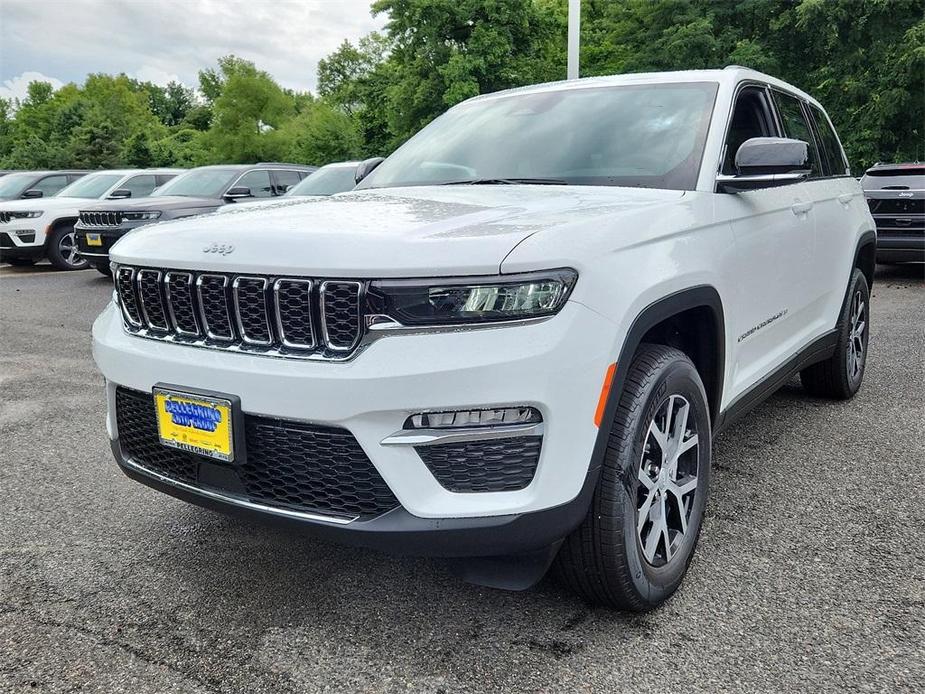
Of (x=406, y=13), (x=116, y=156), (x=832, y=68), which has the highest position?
(x=406, y=13)

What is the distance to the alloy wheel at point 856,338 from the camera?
4773 millimetres

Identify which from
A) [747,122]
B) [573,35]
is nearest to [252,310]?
[747,122]

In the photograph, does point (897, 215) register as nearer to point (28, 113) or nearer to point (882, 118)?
point (882, 118)

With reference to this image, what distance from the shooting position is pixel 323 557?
291 centimetres

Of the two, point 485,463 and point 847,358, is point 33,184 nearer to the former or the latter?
point 847,358

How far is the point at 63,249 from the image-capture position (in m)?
13.3

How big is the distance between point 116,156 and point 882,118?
4586 centimetres

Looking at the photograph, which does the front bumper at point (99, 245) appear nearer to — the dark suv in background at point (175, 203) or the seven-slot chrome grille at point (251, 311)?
the dark suv in background at point (175, 203)

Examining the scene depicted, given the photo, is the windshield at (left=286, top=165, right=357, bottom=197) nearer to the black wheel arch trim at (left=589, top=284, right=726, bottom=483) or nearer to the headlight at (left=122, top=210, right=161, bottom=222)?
the headlight at (left=122, top=210, right=161, bottom=222)

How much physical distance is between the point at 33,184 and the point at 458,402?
15.9m

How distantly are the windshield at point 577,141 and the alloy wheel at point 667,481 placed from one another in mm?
869

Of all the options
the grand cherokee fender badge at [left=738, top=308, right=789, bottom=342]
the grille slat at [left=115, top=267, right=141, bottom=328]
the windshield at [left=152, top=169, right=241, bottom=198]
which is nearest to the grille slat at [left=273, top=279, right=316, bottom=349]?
the grille slat at [left=115, top=267, right=141, bottom=328]

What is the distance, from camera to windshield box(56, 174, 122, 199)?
13969mm

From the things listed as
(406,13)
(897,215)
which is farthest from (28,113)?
(897,215)
